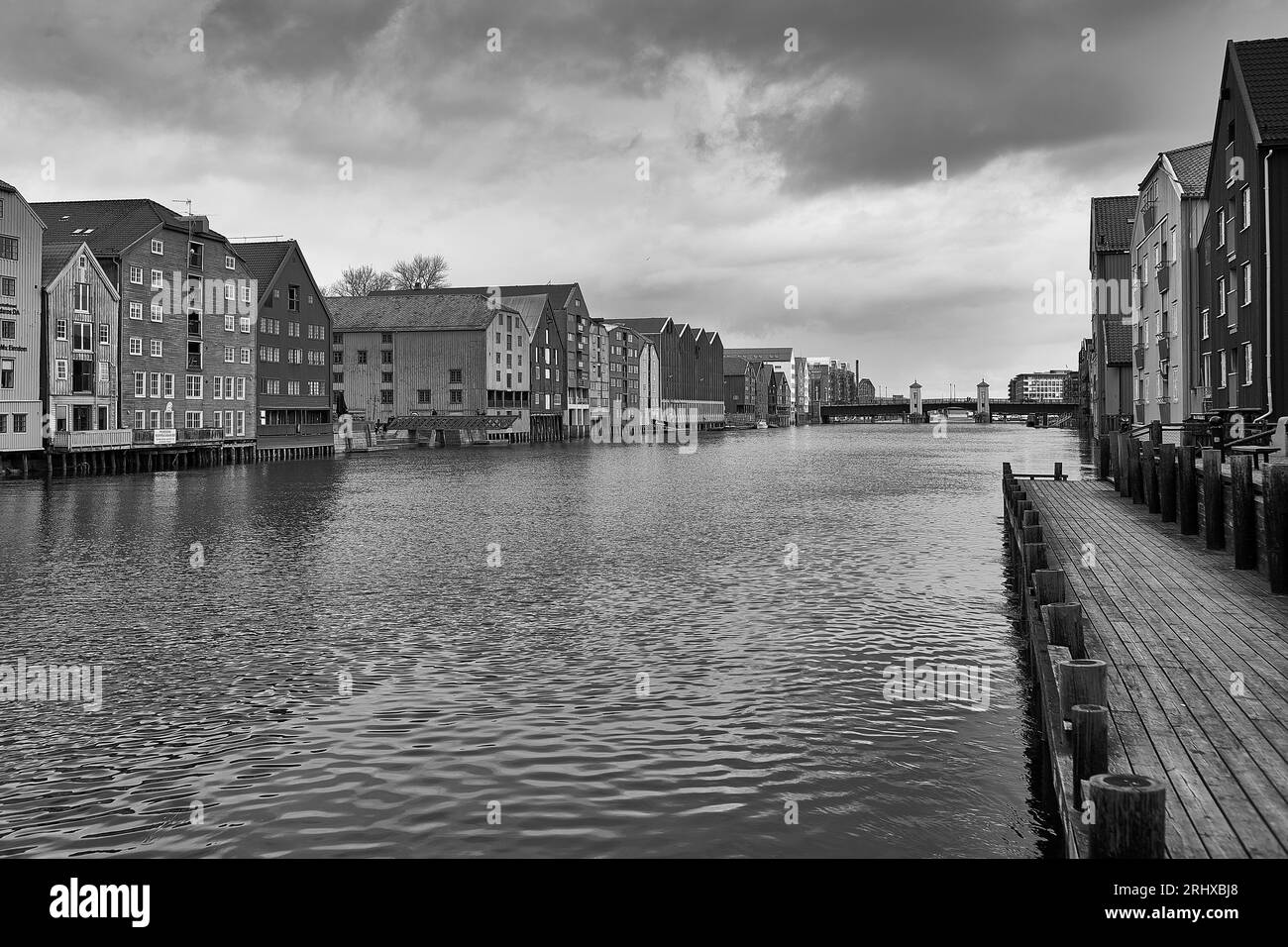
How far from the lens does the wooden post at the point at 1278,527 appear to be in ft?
52.3

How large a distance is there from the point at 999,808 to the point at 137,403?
266 feet

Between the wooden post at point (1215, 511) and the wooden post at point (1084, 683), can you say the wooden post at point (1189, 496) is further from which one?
the wooden post at point (1084, 683)

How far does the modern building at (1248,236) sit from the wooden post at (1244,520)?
2210 cm

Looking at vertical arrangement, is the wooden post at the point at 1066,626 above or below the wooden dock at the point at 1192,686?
above

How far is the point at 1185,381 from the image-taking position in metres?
55.8

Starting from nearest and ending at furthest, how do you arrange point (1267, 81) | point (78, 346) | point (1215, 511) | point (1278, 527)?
point (1278, 527) < point (1215, 511) < point (1267, 81) < point (78, 346)

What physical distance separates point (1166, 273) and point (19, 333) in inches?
2691

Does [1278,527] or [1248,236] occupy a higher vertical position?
[1248,236]

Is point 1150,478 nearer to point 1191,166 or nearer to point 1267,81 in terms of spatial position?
point 1267,81

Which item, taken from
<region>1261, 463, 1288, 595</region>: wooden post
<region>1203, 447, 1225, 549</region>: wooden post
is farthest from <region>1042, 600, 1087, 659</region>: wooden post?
<region>1203, 447, 1225, 549</region>: wooden post

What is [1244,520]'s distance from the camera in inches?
720

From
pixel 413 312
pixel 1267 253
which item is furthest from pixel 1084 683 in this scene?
pixel 413 312

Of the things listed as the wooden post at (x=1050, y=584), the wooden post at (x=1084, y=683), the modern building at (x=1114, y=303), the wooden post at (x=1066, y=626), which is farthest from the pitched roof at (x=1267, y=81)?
the modern building at (x=1114, y=303)

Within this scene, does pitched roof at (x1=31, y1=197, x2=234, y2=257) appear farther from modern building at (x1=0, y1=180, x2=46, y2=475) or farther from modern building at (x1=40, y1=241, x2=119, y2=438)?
modern building at (x1=0, y1=180, x2=46, y2=475)
